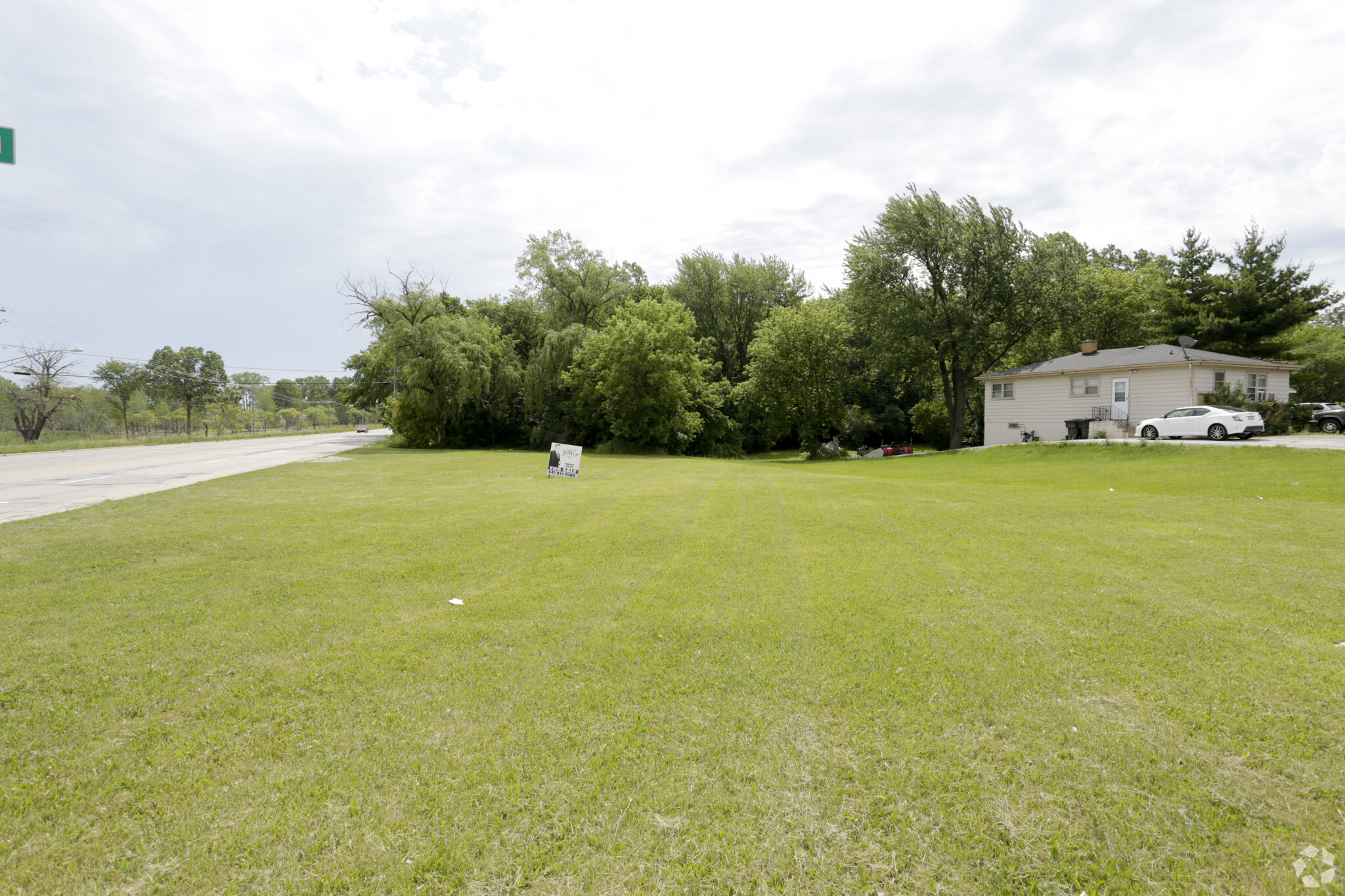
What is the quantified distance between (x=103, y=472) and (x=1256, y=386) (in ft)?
151

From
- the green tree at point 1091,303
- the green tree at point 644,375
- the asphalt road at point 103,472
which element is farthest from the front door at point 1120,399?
the asphalt road at point 103,472

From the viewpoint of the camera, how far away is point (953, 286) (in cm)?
3866

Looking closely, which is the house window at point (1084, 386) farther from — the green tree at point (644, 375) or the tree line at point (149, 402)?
the tree line at point (149, 402)

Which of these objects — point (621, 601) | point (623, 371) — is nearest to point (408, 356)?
point (623, 371)

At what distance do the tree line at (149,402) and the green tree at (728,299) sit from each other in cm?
4555

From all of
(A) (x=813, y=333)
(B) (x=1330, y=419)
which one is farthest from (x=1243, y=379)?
(A) (x=813, y=333)

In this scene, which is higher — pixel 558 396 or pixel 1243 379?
pixel 558 396

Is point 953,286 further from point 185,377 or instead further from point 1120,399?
point 185,377

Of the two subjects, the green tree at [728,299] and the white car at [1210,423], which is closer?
the white car at [1210,423]

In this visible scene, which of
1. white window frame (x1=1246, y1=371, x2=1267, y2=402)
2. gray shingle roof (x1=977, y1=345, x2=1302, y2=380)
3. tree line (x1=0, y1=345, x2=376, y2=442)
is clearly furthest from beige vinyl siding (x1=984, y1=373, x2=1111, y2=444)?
tree line (x1=0, y1=345, x2=376, y2=442)

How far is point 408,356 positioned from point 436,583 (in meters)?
32.2

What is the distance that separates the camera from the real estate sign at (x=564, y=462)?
17.1m

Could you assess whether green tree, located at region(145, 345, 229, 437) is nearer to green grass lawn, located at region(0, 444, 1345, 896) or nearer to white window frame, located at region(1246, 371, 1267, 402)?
green grass lawn, located at region(0, 444, 1345, 896)

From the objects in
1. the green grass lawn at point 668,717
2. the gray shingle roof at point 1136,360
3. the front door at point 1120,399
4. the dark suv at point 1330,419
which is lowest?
the green grass lawn at point 668,717
